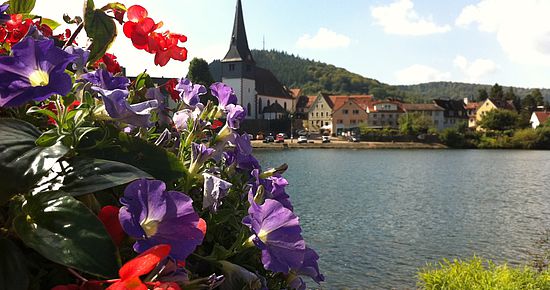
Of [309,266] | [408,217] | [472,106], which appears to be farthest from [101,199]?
[472,106]

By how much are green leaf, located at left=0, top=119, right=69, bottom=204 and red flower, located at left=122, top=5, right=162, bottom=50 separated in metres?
0.51

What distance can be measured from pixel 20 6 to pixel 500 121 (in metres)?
95.7

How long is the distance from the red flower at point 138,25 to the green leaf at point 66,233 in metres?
0.58

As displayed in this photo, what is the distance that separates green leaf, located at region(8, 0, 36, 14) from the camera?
116 centimetres

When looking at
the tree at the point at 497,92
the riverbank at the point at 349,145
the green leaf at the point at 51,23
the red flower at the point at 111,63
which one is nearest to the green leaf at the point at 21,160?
the red flower at the point at 111,63

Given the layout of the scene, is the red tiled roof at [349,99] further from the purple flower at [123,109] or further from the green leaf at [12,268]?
the green leaf at [12,268]

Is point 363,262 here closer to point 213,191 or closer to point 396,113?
point 213,191

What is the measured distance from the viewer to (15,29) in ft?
3.47

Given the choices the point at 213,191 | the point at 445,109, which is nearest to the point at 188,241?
the point at 213,191

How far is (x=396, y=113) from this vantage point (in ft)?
323

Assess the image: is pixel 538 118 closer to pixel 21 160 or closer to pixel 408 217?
pixel 408 217

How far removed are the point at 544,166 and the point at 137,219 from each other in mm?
58739

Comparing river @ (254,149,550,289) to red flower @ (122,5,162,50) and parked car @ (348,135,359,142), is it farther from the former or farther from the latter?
parked car @ (348,135,359,142)

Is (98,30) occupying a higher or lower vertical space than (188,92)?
higher
